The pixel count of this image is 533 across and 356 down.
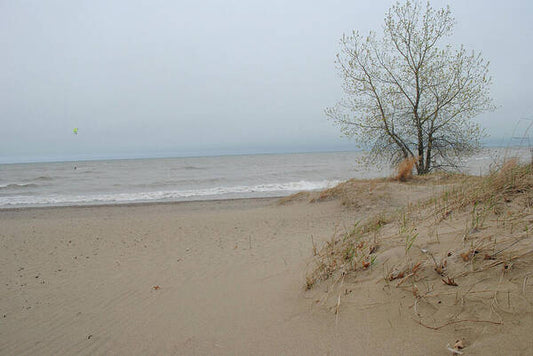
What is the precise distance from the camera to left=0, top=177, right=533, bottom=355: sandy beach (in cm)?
214

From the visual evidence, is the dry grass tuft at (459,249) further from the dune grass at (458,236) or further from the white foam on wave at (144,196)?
the white foam on wave at (144,196)

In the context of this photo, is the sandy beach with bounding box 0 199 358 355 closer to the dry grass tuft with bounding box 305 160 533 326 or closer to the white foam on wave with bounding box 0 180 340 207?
the dry grass tuft with bounding box 305 160 533 326

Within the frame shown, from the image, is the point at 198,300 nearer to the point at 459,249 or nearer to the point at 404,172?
the point at 459,249

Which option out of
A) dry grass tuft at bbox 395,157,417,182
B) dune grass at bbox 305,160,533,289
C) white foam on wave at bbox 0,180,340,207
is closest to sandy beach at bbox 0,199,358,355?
dune grass at bbox 305,160,533,289

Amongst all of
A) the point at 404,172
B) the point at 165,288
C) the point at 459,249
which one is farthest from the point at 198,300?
the point at 404,172

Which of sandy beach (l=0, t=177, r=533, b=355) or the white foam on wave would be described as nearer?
sandy beach (l=0, t=177, r=533, b=355)

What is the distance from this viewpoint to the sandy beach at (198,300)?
2.14 metres

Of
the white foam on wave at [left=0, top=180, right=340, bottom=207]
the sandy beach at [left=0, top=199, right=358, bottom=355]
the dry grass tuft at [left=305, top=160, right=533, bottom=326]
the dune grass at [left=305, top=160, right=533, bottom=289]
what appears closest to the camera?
the dry grass tuft at [left=305, top=160, right=533, bottom=326]

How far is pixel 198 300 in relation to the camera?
3.44 m

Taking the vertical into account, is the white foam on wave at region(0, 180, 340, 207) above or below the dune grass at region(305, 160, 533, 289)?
below

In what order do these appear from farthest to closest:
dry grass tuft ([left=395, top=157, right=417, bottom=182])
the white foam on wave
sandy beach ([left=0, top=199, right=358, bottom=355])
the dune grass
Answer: the white foam on wave, dry grass tuft ([left=395, top=157, right=417, bottom=182]), sandy beach ([left=0, top=199, right=358, bottom=355]), the dune grass

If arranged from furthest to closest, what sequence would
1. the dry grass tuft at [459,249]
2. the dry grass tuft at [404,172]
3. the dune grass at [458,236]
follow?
the dry grass tuft at [404,172] < the dune grass at [458,236] < the dry grass tuft at [459,249]

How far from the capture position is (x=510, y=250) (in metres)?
2.18

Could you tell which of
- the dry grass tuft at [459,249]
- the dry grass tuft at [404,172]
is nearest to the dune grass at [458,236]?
the dry grass tuft at [459,249]
